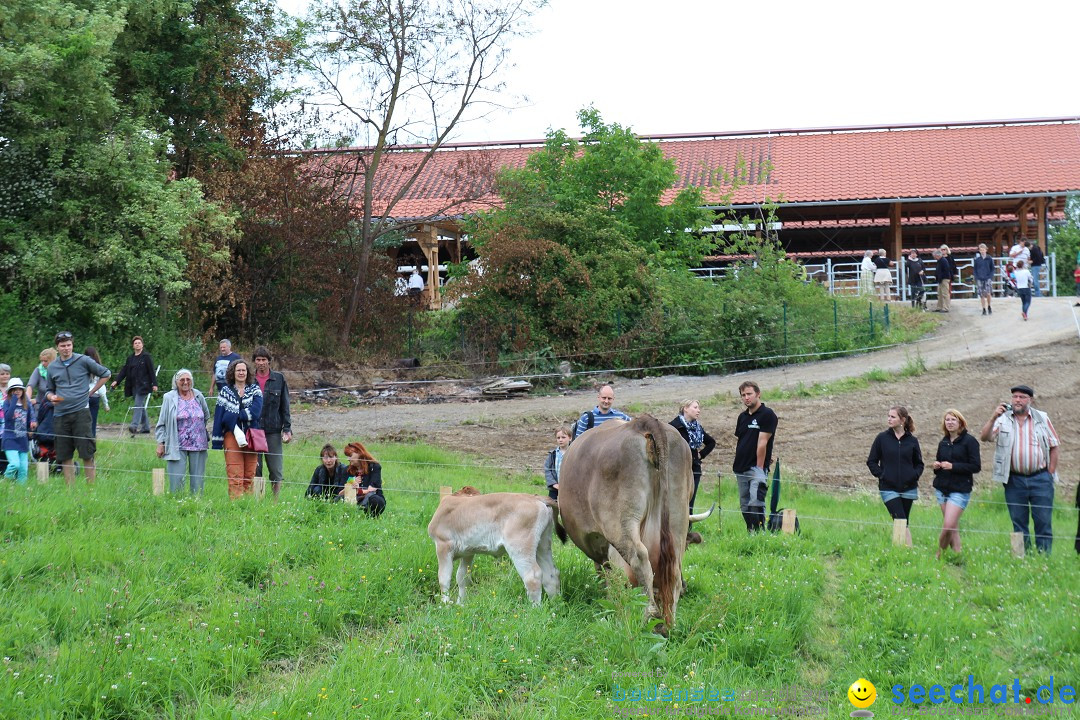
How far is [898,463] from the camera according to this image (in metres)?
11.4

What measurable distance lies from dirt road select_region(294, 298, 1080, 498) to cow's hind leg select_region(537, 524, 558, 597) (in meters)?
8.72

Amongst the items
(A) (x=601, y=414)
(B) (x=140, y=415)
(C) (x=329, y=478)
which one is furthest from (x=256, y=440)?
(B) (x=140, y=415)

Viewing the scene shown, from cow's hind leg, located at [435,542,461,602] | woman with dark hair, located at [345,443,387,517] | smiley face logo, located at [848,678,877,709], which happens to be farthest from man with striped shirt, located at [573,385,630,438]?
smiley face logo, located at [848,678,877,709]

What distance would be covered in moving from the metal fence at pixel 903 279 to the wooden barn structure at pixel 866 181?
1.74 meters

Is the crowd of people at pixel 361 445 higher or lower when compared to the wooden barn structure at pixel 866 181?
lower

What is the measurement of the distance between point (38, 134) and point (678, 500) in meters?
18.1

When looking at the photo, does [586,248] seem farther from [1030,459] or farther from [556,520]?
[556,520]

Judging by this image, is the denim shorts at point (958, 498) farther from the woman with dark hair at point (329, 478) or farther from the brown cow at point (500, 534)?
the woman with dark hair at point (329, 478)

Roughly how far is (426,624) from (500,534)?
38.3 inches

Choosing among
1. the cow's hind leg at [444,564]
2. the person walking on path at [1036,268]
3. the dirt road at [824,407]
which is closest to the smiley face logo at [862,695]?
the cow's hind leg at [444,564]

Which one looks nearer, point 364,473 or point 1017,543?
point 1017,543

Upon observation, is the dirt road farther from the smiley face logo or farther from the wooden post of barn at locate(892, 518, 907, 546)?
the smiley face logo

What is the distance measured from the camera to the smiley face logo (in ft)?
22.5

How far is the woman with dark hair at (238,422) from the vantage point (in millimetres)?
12344
